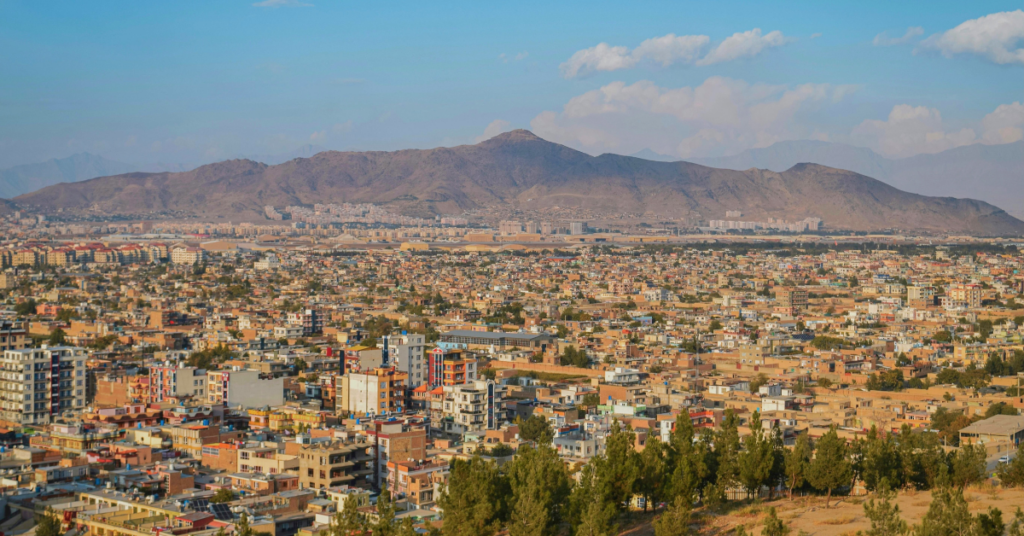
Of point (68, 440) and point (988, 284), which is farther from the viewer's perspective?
point (988, 284)

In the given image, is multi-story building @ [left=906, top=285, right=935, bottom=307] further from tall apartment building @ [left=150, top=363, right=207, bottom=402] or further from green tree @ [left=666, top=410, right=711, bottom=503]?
green tree @ [left=666, top=410, right=711, bottom=503]

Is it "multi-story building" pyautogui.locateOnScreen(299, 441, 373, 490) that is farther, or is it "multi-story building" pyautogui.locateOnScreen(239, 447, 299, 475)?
"multi-story building" pyautogui.locateOnScreen(239, 447, 299, 475)

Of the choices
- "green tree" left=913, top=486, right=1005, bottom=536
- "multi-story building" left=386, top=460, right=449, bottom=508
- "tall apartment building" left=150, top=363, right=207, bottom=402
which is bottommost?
"multi-story building" left=386, top=460, right=449, bottom=508

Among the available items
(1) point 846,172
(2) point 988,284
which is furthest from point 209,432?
(1) point 846,172

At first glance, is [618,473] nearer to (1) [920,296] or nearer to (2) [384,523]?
(2) [384,523]

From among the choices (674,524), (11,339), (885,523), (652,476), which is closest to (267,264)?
(11,339)

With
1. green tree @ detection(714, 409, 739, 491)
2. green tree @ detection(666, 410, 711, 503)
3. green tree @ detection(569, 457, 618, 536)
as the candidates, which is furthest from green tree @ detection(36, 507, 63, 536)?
green tree @ detection(714, 409, 739, 491)

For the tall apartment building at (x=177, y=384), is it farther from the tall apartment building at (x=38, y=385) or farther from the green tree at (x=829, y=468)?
the green tree at (x=829, y=468)

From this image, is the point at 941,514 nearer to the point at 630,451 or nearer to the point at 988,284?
the point at 630,451
